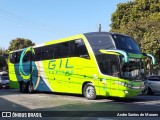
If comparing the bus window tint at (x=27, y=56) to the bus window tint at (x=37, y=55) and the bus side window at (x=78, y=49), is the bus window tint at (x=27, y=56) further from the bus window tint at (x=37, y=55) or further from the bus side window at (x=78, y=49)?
the bus side window at (x=78, y=49)

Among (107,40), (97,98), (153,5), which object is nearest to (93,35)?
(107,40)

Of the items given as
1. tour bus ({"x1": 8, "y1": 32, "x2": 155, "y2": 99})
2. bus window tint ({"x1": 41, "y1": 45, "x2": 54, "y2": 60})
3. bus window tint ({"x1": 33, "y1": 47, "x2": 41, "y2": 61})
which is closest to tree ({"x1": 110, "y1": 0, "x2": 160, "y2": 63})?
bus window tint ({"x1": 33, "y1": 47, "x2": 41, "y2": 61})

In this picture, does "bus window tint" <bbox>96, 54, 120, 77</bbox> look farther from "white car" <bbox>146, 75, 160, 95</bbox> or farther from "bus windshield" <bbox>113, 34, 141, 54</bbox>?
"white car" <bbox>146, 75, 160, 95</bbox>

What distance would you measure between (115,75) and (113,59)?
0.87 meters

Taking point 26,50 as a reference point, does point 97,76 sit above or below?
below

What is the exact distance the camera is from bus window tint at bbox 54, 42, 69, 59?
20.7 m

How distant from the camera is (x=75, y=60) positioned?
19.8 metres

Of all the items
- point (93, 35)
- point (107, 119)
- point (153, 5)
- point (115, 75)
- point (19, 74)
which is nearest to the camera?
point (107, 119)

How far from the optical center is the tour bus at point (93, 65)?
1716 cm

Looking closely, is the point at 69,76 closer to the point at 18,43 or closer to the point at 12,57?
the point at 12,57

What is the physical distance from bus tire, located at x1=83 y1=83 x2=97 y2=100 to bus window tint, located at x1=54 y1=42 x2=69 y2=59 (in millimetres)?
2627

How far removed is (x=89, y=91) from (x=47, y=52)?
5.45 m

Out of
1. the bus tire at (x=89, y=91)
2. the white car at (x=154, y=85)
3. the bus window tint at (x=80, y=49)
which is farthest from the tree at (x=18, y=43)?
the bus tire at (x=89, y=91)

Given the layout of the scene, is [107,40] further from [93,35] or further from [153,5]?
[153,5]
